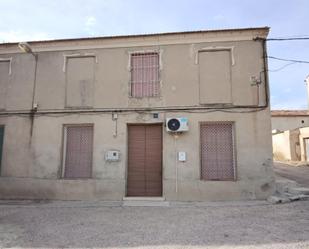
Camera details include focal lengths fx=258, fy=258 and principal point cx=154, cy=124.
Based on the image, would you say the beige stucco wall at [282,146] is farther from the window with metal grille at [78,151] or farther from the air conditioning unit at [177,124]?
the window with metal grille at [78,151]

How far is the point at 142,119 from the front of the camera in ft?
30.1

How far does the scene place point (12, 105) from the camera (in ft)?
32.5

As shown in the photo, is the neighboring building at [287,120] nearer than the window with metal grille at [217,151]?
No

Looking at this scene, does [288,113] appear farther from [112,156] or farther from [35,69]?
[35,69]

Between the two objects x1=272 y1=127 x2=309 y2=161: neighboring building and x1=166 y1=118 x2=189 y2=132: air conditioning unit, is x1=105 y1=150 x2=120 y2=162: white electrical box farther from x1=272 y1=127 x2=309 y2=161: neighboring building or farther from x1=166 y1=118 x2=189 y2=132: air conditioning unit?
x1=272 y1=127 x2=309 y2=161: neighboring building

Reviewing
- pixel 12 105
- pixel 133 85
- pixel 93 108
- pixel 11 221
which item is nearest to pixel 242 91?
pixel 133 85

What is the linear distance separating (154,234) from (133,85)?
5.63 m

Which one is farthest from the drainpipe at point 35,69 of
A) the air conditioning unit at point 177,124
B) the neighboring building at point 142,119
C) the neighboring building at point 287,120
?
the neighboring building at point 287,120

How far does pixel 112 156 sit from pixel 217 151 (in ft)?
12.0

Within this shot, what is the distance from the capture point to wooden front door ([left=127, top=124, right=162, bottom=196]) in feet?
29.8


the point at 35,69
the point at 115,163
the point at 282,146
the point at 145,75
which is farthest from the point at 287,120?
the point at 35,69

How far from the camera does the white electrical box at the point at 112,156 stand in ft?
29.6

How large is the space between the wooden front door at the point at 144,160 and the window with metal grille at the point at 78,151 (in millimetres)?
1501

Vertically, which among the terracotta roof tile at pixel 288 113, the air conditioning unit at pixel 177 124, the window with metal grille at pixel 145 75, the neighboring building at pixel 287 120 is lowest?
the air conditioning unit at pixel 177 124
